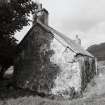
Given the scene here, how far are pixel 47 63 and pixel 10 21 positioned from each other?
5.48 m

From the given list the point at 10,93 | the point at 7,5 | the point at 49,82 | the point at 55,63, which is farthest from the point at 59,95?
the point at 7,5

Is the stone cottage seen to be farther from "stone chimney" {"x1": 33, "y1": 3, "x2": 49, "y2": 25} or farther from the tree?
the tree

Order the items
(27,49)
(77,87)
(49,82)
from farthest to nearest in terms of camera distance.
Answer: (27,49)
(49,82)
(77,87)

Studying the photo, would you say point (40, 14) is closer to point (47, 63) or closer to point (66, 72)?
point (47, 63)

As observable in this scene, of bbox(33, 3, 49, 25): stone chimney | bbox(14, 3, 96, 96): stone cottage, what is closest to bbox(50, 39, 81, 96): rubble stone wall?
bbox(14, 3, 96, 96): stone cottage

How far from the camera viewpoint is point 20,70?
19.1 m

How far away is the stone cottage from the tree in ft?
6.12

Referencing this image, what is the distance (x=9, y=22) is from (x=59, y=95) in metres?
8.04

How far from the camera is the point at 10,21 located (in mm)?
15977

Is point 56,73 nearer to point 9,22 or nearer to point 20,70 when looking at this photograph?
point 20,70

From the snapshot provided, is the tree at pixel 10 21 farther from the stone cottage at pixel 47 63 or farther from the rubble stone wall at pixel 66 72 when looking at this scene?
the rubble stone wall at pixel 66 72

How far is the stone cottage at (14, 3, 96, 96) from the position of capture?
681 inches

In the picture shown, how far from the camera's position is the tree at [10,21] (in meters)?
15.5

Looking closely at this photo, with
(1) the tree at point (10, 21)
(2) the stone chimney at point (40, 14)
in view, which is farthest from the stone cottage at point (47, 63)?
(1) the tree at point (10, 21)
